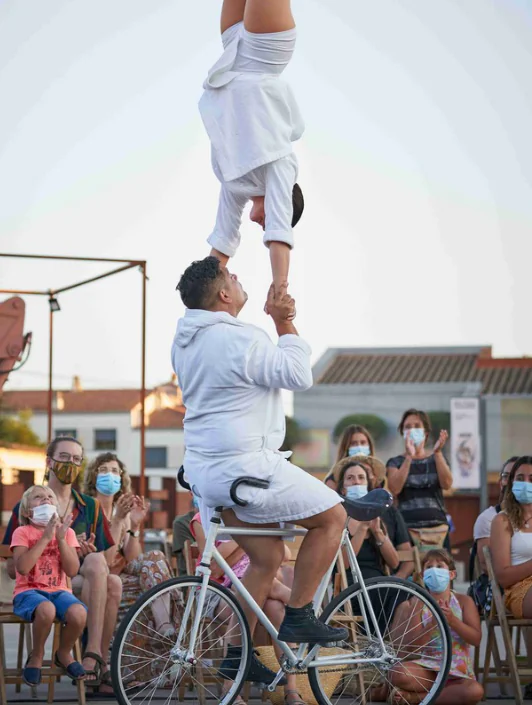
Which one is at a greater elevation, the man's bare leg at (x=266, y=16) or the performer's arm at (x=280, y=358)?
the man's bare leg at (x=266, y=16)

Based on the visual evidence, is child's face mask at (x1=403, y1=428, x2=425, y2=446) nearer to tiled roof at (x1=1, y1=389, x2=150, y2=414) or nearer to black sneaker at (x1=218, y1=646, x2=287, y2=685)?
black sneaker at (x1=218, y1=646, x2=287, y2=685)

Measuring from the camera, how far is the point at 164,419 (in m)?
66.4

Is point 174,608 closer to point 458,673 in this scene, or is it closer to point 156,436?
point 458,673

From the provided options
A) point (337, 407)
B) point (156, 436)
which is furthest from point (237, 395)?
point (156, 436)

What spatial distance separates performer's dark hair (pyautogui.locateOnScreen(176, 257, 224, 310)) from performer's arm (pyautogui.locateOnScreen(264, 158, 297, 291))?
0.74 feet

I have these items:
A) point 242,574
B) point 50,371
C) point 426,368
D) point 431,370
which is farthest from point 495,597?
point 426,368

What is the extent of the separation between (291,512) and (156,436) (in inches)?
2436

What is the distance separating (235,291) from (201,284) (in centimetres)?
15

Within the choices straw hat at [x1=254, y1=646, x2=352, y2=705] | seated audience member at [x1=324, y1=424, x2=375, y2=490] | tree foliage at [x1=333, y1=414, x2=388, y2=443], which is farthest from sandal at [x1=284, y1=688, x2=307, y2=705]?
tree foliage at [x1=333, y1=414, x2=388, y2=443]

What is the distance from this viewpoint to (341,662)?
5023 millimetres

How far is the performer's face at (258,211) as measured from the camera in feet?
16.4

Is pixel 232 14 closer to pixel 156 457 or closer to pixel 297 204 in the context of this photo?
pixel 297 204

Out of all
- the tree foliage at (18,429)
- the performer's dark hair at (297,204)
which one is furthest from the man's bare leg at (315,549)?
the tree foliage at (18,429)

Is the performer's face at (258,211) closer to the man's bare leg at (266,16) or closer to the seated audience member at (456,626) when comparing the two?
the man's bare leg at (266,16)
